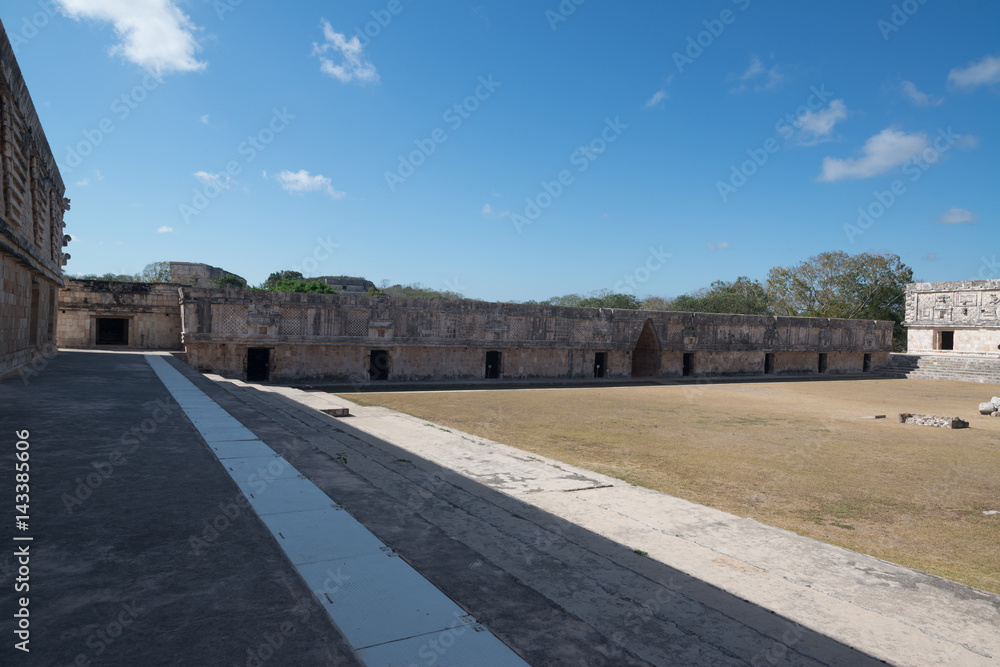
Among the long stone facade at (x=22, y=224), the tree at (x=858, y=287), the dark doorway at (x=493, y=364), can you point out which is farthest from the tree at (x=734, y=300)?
the long stone facade at (x=22, y=224)

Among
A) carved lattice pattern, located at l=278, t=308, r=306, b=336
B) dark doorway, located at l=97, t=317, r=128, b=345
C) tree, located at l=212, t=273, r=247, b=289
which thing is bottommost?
dark doorway, located at l=97, t=317, r=128, b=345

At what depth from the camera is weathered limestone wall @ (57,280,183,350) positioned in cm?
1811

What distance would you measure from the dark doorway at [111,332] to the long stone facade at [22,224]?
744 cm

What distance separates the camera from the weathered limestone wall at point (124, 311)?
59.4ft

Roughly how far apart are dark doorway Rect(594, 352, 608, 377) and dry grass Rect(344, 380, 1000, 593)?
17.6 feet

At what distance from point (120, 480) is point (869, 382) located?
2822 cm

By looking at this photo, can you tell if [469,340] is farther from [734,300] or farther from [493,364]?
[734,300]

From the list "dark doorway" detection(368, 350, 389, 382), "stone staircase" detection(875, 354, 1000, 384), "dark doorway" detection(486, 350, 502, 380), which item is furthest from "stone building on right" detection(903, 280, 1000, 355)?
"dark doorway" detection(368, 350, 389, 382)

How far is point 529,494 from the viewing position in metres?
5.34

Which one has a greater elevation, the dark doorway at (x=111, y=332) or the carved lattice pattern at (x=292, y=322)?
the carved lattice pattern at (x=292, y=322)

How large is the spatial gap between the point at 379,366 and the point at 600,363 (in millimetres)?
9105

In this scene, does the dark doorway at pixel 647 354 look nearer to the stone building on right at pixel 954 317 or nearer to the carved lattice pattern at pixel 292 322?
the carved lattice pattern at pixel 292 322

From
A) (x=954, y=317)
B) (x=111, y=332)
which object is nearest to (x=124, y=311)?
(x=111, y=332)

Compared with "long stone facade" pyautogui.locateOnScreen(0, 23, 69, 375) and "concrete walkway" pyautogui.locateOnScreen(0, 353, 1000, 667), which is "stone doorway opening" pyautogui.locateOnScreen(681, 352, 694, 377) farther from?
"long stone facade" pyautogui.locateOnScreen(0, 23, 69, 375)
